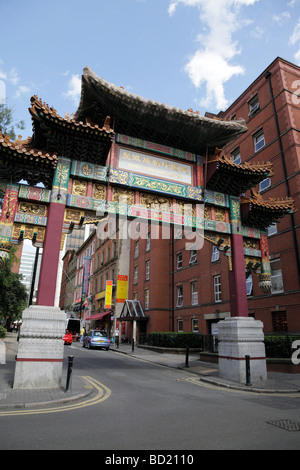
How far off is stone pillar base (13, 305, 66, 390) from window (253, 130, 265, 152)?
66.0 ft

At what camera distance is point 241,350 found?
10734mm

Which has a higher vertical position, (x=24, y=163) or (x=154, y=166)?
(x=154, y=166)

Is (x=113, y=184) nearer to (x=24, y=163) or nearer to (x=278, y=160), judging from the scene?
(x=24, y=163)

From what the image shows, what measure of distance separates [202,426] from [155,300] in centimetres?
2555

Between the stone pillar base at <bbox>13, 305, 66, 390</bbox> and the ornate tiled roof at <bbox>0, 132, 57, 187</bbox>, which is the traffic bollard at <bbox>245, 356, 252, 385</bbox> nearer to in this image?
the stone pillar base at <bbox>13, 305, 66, 390</bbox>

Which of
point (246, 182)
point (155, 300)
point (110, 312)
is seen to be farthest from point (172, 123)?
point (110, 312)

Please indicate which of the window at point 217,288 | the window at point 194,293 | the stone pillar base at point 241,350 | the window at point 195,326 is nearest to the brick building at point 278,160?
the window at point 217,288

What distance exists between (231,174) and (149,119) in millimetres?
3953

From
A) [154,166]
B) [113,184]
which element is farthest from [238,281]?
[113,184]

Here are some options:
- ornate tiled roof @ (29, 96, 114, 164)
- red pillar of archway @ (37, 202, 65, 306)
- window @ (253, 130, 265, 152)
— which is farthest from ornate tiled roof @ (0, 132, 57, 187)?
window @ (253, 130, 265, 152)

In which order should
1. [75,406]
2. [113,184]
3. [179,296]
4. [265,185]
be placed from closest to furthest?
[75,406], [113,184], [265,185], [179,296]

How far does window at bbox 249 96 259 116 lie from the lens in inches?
954
